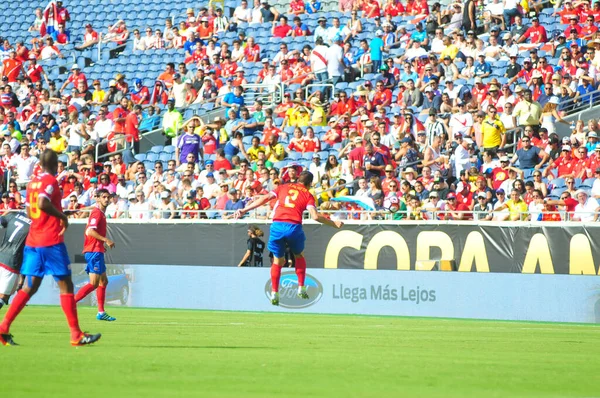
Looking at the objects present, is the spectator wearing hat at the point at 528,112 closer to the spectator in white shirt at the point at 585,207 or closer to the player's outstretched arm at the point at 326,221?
the spectator in white shirt at the point at 585,207

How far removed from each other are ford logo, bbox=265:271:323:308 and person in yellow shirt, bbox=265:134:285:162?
13.9ft

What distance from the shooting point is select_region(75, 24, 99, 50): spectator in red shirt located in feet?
126

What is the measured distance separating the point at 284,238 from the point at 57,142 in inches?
646

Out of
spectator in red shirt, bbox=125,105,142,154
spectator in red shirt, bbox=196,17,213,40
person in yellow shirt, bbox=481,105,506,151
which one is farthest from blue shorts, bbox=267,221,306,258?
spectator in red shirt, bbox=196,17,213,40

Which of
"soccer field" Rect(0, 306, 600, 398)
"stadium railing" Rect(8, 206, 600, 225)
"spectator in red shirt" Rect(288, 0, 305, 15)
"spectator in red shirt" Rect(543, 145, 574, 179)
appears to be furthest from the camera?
"spectator in red shirt" Rect(288, 0, 305, 15)

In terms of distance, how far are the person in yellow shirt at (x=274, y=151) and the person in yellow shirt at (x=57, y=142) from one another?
291 inches

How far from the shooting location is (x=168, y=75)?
33.4 metres

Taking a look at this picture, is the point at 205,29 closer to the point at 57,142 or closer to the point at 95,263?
the point at 57,142

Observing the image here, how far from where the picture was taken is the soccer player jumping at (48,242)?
10797 millimetres

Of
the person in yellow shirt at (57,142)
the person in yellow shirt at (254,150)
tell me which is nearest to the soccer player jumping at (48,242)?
the person in yellow shirt at (254,150)

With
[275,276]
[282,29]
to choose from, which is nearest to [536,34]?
[282,29]

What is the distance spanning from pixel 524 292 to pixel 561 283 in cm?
75

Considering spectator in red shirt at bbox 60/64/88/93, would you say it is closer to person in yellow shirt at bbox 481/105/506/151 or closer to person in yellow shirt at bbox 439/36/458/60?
person in yellow shirt at bbox 439/36/458/60

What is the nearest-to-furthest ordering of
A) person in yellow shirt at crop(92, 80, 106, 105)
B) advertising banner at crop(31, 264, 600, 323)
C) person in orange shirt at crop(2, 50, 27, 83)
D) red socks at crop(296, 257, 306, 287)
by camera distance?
red socks at crop(296, 257, 306, 287) < advertising banner at crop(31, 264, 600, 323) < person in yellow shirt at crop(92, 80, 106, 105) < person in orange shirt at crop(2, 50, 27, 83)
